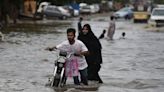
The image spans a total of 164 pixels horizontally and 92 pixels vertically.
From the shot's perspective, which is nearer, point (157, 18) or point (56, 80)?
point (56, 80)

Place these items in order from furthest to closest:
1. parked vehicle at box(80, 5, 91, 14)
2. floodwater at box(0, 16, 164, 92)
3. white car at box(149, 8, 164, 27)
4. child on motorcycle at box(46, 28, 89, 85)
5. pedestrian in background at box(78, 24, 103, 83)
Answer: parked vehicle at box(80, 5, 91, 14) → white car at box(149, 8, 164, 27) → floodwater at box(0, 16, 164, 92) → pedestrian in background at box(78, 24, 103, 83) → child on motorcycle at box(46, 28, 89, 85)

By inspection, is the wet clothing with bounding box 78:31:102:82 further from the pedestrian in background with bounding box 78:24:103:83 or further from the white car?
the white car

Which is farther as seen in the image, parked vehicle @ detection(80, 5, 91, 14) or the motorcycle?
parked vehicle @ detection(80, 5, 91, 14)

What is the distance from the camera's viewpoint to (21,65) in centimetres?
1944

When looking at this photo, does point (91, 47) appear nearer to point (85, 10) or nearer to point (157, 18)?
point (157, 18)

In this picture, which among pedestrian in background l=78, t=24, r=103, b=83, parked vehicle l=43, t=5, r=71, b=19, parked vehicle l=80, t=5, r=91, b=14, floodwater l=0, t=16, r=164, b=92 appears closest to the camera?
pedestrian in background l=78, t=24, r=103, b=83

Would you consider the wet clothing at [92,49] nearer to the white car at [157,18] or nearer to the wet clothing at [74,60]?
the wet clothing at [74,60]

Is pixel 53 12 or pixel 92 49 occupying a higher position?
pixel 92 49

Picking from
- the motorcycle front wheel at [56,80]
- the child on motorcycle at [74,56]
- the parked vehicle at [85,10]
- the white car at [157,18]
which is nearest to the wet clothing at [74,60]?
the child on motorcycle at [74,56]

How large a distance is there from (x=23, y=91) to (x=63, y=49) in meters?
1.28

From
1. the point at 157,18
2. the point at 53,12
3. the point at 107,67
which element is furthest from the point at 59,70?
the point at 53,12

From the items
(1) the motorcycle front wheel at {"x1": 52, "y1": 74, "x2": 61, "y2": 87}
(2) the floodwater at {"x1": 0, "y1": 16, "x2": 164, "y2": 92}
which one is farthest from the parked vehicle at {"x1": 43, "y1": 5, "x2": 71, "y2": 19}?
(1) the motorcycle front wheel at {"x1": 52, "y1": 74, "x2": 61, "y2": 87}

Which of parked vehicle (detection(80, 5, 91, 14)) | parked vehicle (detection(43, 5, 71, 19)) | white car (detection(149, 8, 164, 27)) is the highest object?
white car (detection(149, 8, 164, 27))

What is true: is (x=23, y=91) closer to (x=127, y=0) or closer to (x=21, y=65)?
(x=21, y=65)
